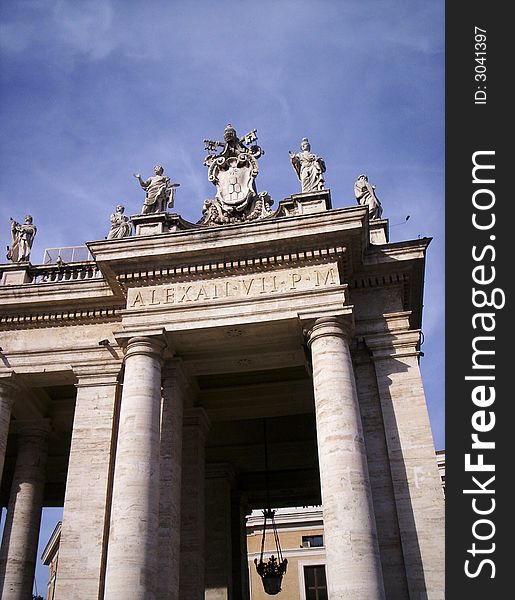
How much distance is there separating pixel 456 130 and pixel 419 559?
9506 millimetres

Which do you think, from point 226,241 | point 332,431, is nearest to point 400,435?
point 332,431

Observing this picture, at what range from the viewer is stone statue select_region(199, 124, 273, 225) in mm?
21062

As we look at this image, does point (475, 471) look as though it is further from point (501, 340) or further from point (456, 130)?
point (456, 130)

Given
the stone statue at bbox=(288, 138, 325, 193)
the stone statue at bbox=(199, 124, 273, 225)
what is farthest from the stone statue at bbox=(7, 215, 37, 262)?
the stone statue at bbox=(288, 138, 325, 193)

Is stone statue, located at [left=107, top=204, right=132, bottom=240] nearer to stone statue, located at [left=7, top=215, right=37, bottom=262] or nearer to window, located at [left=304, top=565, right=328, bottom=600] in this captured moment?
stone statue, located at [left=7, top=215, right=37, bottom=262]

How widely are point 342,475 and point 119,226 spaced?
11214mm

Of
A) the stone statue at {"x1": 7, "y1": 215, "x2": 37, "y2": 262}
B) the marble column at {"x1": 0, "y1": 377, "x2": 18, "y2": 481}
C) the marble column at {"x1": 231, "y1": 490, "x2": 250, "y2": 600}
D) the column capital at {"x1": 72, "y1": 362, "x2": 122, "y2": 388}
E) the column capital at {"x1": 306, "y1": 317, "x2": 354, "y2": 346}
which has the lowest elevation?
the marble column at {"x1": 231, "y1": 490, "x2": 250, "y2": 600}

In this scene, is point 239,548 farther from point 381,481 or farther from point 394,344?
point 394,344

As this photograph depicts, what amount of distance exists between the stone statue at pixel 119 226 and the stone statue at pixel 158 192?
1.32 meters

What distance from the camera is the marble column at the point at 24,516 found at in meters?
20.1

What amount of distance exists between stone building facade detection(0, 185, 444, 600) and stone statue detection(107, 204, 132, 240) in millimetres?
1272

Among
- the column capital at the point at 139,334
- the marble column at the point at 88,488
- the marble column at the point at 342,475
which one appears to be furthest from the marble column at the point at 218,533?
the marble column at the point at 342,475

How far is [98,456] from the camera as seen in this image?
742 inches

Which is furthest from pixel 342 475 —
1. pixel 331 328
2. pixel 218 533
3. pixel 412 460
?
pixel 218 533
